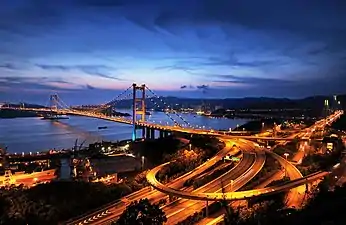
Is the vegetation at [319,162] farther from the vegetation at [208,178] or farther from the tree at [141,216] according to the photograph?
the tree at [141,216]

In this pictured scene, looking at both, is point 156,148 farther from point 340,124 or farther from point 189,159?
point 340,124

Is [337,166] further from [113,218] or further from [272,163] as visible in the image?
[113,218]

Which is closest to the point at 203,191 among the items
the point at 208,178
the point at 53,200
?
the point at 208,178

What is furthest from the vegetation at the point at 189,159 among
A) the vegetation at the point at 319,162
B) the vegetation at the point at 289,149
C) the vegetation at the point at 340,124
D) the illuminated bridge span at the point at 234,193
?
the vegetation at the point at 340,124

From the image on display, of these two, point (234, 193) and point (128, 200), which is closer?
point (234, 193)

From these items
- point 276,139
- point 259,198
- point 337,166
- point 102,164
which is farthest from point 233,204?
point 276,139

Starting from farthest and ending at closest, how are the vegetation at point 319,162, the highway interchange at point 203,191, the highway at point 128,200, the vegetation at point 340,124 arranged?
the vegetation at point 340,124, the vegetation at point 319,162, the highway interchange at point 203,191, the highway at point 128,200

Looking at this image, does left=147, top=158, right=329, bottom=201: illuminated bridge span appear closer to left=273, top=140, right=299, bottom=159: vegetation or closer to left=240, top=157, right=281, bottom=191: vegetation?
left=240, top=157, right=281, bottom=191: vegetation

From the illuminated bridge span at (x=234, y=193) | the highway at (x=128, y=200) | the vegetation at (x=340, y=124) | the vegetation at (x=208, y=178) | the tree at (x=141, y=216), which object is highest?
the vegetation at (x=340, y=124)
